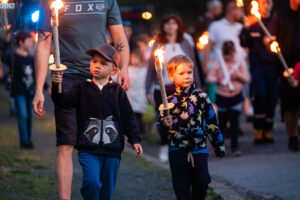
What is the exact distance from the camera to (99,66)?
5012mm

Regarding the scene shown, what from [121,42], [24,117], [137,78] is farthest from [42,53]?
[137,78]

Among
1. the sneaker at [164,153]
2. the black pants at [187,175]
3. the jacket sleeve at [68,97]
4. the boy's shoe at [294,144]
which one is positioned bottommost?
the sneaker at [164,153]

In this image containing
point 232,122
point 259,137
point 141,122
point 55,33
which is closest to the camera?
point 55,33

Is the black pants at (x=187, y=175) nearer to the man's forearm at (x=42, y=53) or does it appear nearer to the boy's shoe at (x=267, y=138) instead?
the man's forearm at (x=42, y=53)

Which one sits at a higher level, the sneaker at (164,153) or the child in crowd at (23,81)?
the child in crowd at (23,81)

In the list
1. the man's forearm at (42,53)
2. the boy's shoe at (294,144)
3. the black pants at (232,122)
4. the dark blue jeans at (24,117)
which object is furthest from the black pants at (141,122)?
the man's forearm at (42,53)

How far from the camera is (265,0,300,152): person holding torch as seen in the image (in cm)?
890

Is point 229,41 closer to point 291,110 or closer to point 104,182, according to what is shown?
point 291,110

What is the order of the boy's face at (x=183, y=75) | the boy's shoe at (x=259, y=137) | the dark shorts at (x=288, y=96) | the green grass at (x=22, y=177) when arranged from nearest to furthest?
1. the boy's face at (x=183, y=75)
2. the green grass at (x=22, y=177)
3. the dark shorts at (x=288, y=96)
4. the boy's shoe at (x=259, y=137)

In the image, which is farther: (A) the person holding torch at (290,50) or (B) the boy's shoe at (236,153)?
(B) the boy's shoe at (236,153)

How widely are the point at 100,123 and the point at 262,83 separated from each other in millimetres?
5952

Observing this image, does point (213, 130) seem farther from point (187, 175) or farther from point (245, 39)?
point (245, 39)

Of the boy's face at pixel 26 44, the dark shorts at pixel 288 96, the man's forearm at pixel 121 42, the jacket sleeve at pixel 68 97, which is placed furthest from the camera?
the boy's face at pixel 26 44

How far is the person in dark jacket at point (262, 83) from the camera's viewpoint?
34.1 ft
